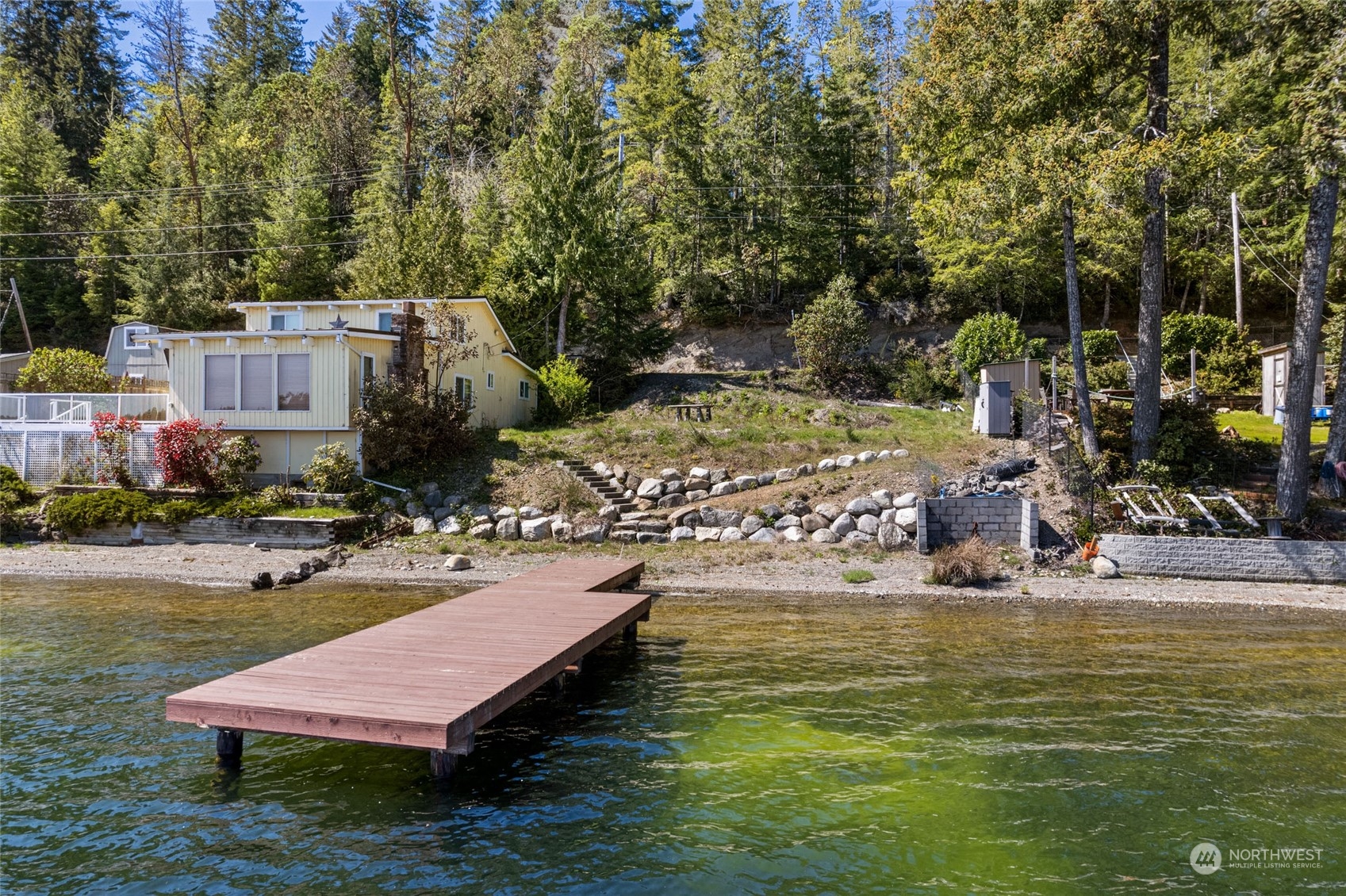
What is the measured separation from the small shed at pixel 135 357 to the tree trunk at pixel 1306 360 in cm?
3542

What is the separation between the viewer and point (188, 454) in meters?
20.7

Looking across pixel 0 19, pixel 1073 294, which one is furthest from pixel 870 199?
pixel 0 19

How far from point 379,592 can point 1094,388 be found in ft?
89.1

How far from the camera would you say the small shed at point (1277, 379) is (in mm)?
25562

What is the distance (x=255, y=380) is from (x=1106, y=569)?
22.6m

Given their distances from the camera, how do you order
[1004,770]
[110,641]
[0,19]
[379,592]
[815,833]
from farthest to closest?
[0,19] → [379,592] → [110,641] → [1004,770] → [815,833]

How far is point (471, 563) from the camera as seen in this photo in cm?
1800

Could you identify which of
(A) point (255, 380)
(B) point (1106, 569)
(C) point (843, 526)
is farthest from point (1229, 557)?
(A) point (255, 380)

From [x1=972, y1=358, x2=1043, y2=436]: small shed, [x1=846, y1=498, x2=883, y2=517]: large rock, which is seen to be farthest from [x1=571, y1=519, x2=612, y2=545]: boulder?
[x1=972, y1=358, x2=1043, y2=436]: small shed

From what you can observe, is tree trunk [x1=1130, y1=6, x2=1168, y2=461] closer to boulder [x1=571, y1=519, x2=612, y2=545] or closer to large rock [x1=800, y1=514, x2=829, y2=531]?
large rock [x1=800, y1=514, x2=829, y2=531]

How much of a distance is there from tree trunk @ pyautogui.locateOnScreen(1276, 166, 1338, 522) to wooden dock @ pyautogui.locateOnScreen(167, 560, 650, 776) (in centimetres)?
1592

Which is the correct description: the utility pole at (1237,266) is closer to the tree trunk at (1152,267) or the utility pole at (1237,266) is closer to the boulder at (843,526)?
the tree trunk at (1152,267)

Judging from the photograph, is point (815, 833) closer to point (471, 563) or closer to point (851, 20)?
point (471, 563)

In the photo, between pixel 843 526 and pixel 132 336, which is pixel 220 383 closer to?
pixel 132 336
